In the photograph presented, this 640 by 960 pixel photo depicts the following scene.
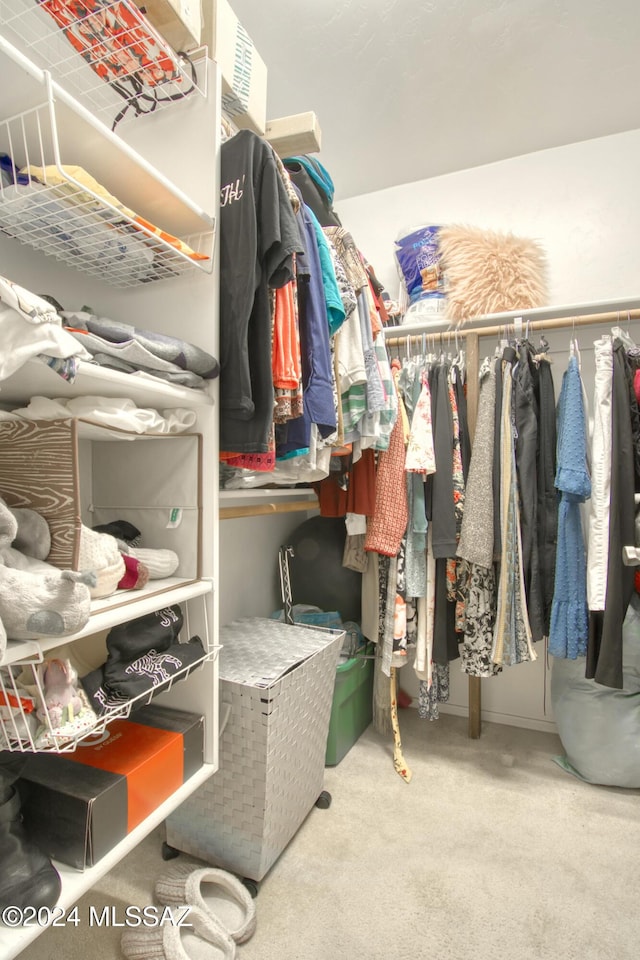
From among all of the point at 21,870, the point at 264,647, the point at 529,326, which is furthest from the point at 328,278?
the point at 21,870

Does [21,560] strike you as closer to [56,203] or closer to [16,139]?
[56,203]

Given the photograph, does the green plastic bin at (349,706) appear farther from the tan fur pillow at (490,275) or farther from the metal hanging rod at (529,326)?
the tan fur pillow at (490,275)

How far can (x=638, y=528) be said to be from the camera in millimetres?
1575

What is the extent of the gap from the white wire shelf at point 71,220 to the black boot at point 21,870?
0.99m

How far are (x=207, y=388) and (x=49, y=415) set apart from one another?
31cm

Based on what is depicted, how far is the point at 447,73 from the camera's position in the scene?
5.73ft

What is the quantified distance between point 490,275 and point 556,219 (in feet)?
1.51

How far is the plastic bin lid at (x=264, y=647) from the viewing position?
1386mm

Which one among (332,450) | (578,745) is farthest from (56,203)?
(578,745)

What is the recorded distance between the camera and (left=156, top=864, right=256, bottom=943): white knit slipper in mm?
1192

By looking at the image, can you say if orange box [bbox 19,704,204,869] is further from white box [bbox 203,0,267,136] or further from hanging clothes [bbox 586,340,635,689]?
white box [bbox 203,0,267,136]

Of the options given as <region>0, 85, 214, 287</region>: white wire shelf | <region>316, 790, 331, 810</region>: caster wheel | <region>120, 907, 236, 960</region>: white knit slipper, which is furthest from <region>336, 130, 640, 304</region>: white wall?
<region>120, 907, 236, 960</region>: white knit slipper

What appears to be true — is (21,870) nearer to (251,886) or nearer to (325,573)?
(251,886)

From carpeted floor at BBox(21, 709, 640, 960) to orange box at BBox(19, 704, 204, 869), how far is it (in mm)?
481
